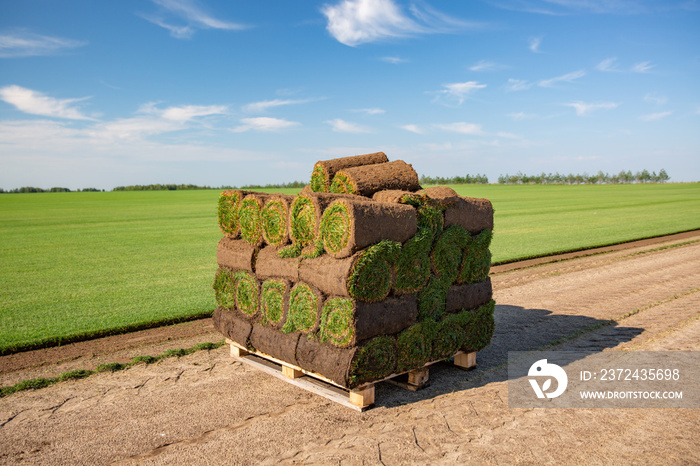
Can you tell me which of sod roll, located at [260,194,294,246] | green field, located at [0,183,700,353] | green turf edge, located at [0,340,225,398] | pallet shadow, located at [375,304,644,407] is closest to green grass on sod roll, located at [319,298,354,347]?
pallet shadow, located at [375,304,644,407]

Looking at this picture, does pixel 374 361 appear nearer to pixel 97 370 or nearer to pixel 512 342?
pixel 512 342

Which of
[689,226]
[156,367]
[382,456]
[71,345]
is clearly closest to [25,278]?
[71,345]

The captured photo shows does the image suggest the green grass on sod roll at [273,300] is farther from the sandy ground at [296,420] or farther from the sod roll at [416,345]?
the sod roll at [416,345]

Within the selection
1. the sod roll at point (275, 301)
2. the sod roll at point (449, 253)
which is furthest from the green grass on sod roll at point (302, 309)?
the sod roll at point (449, 253)

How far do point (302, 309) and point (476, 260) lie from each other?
2860 millimetres

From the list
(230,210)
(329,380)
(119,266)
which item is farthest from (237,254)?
(119,266)

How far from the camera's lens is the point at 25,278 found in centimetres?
1431

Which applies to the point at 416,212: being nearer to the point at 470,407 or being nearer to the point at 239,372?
the point at 470,407

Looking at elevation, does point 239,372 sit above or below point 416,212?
below

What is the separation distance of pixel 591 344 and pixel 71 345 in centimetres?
929

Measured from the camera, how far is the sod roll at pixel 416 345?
6.29 meters

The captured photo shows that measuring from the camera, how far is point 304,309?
639 cm

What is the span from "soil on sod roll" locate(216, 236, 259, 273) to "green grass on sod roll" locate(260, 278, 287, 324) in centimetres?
58

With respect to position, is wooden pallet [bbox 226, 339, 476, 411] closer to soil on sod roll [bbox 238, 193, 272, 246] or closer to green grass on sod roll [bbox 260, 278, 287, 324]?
green grass on sod roll [bbox 260, 278, 287, 324]
